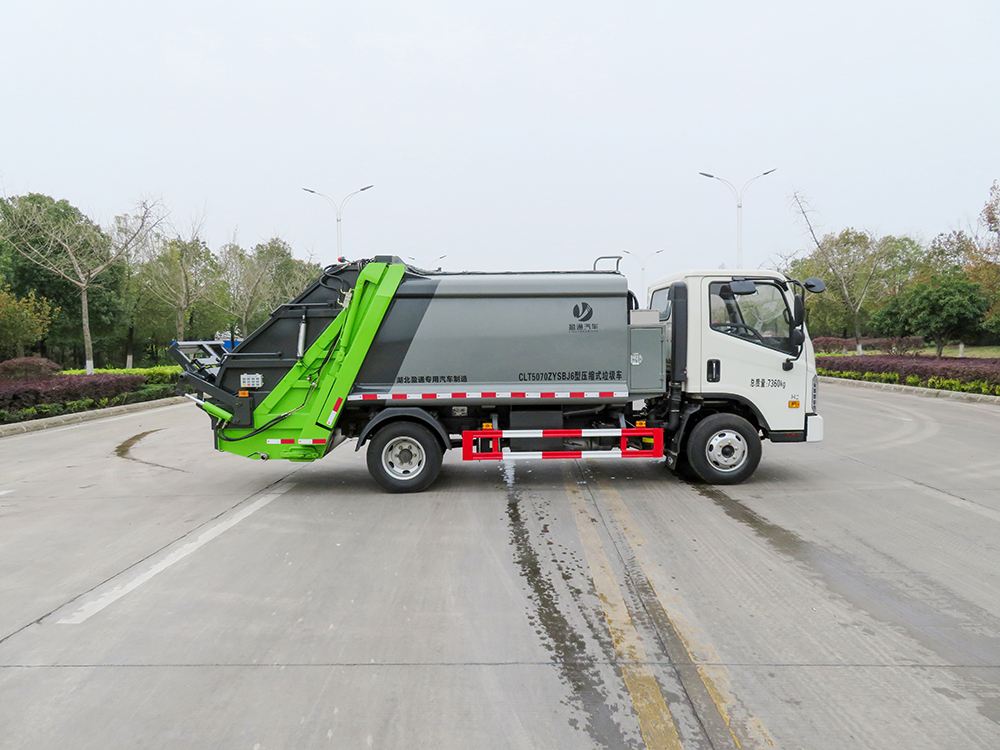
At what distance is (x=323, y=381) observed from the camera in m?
7.57

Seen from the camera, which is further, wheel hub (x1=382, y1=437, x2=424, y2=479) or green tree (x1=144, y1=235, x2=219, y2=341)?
green tree (x1=144, y1=235, x2=219, y2=341)

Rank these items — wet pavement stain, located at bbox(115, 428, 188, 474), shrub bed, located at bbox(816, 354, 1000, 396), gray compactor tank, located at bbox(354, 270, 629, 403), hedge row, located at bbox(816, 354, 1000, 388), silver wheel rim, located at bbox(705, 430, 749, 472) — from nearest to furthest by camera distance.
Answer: gray compactor tank, located at bbox(354, 270, 629, 403)
silver wheel rim, located at bbox(705, 430, 749, 472)
wet pavement stain, located at bbox(115, 428, 188, 474)
shrub bed, located at bbox(816, 354, 1000, 396)
hedge row, located at bbox(816, 354, 1000, 388)

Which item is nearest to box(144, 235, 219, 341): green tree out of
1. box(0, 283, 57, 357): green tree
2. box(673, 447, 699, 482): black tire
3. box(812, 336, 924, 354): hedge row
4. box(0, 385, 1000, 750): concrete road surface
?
box(0, 283, 57, 357): green tree

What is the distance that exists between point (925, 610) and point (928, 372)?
19246 millimetres

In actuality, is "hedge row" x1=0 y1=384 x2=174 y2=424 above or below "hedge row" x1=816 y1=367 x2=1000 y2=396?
below

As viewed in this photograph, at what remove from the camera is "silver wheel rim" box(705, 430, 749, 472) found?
770 cm

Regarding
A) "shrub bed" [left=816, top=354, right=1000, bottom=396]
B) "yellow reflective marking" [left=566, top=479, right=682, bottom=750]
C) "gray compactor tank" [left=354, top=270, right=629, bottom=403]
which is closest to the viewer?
"yellow reflective marking" [left=566, top=479, right=682, bottom=750]

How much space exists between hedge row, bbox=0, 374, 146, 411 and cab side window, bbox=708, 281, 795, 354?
14999 mm

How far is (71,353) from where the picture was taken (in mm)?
42875

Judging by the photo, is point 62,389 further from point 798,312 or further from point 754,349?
point 798,312

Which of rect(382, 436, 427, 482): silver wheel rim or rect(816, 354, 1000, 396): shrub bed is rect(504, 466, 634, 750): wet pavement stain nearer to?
rect(382, 436, 427, 482): silver wheel rim

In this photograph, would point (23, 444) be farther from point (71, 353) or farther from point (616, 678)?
point (71, 353)

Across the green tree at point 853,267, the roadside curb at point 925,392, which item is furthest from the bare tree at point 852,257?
the roadside curb at point 925,392

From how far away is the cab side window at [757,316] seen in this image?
7.62m
